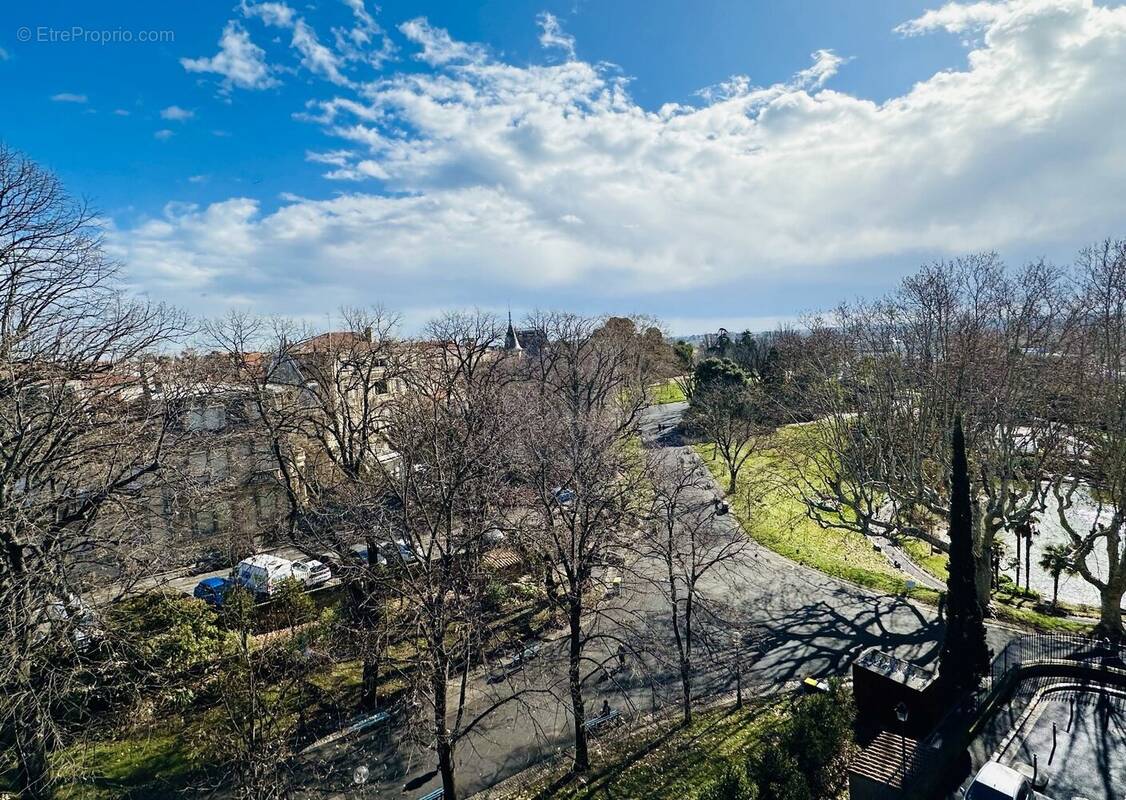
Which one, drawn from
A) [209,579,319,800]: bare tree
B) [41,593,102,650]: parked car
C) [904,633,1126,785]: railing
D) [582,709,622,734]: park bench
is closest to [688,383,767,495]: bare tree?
[904,633,1126,785]: railing

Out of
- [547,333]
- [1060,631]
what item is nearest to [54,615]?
[1060,631]

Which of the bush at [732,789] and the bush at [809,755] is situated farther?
the bush at [809,755]

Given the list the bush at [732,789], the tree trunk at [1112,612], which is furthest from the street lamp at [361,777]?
the tree trunk at [1112,612]

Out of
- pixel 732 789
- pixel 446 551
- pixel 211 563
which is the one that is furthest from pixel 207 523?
pixel 732 789

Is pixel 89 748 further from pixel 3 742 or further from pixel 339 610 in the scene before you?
pixel 339 610

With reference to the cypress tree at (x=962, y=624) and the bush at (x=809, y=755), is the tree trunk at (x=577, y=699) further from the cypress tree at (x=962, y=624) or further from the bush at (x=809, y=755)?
the cypress tree at (x=962, y=624)
